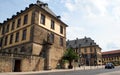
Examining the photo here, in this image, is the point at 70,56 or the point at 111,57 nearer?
the point at 70,56

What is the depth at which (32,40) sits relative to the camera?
103ft

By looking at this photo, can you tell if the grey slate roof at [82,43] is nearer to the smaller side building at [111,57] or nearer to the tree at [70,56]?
the smaller side building at [111,57]

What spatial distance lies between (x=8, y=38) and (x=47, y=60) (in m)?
12.7

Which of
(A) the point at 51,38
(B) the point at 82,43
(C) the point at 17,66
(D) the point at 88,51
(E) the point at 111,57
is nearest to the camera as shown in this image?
(C) the point at 17,66

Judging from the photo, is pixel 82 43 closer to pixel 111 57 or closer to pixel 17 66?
pixel 111 57

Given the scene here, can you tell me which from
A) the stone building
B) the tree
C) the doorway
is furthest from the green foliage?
the stone building

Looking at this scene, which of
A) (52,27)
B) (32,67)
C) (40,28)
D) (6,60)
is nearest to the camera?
(6,60)

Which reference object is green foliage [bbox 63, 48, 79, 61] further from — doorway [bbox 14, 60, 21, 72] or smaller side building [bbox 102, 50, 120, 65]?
smaller side building [bbox 102, 50, 120, 65]

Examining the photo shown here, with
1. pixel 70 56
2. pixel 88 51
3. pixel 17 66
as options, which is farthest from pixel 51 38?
pixel 88 51

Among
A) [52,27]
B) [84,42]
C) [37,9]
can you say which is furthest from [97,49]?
[37,9]

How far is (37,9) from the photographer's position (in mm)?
33938

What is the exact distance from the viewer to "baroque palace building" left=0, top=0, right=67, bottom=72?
27500 mm

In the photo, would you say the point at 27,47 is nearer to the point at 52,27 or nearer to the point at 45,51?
the point at 45,51

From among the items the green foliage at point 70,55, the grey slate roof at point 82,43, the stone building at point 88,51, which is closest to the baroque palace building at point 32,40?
the green foliage at point 70,55
